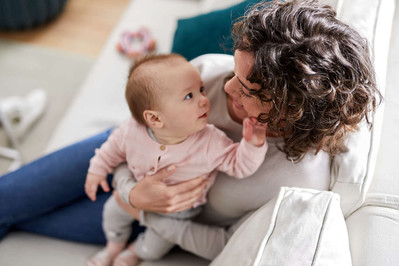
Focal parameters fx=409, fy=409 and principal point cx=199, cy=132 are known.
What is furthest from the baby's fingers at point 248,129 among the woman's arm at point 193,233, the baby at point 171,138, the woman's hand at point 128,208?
the woman's hand at point 128,208

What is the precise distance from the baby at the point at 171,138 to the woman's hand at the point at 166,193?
1.0 inches

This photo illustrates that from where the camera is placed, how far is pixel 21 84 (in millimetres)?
2312

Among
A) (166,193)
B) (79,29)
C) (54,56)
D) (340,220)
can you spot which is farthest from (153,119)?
(79,29)

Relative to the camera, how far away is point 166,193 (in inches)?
41.6

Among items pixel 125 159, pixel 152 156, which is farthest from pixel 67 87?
pixel 152 156

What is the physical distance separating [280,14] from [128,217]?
779 mm

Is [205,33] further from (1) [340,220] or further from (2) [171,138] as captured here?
(1) [340,220]

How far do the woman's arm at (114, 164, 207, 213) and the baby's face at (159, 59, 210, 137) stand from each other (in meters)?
0.14

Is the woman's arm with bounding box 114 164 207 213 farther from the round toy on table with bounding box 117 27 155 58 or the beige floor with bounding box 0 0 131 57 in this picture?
the beige floor with bounding box 0 0 131 57

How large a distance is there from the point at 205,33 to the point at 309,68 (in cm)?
59

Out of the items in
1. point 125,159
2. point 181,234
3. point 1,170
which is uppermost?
point 125,159

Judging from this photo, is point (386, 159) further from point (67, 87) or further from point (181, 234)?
point (67, 87)

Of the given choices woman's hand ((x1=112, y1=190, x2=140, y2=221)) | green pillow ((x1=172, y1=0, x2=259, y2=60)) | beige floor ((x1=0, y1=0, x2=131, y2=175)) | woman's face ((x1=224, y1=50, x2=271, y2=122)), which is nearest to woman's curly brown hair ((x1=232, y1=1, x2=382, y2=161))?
woman's face ((x1=224, y1=50, x2=271, y2=122))

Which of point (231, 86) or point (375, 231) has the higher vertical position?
point (231, 86)
